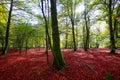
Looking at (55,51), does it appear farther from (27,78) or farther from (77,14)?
(77,14)

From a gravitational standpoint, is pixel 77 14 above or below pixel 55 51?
above

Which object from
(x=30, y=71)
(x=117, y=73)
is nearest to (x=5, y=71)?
(x=30, y=71)

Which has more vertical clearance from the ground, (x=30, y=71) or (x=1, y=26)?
(x=1, y=26)

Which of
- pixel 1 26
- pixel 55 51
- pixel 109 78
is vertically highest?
pixel 1 26

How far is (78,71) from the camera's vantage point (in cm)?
955

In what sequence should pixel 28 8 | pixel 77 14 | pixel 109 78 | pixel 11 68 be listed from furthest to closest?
1. pixel 77 14
2. pixel 28 8
3. pixel 11 68
4. pixel 109 78

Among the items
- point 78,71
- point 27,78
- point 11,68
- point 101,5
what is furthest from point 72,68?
point 101,5

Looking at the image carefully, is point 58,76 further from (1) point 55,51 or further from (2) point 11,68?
(2) point 11,68

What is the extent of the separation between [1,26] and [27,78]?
17.0 metres

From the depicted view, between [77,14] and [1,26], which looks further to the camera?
[77,14]

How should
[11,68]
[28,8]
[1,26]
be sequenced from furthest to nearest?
[1,26] → [28,8] → [11,68]

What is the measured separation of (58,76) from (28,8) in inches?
496

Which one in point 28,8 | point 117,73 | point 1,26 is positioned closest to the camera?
point 117,73

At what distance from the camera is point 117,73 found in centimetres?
905
